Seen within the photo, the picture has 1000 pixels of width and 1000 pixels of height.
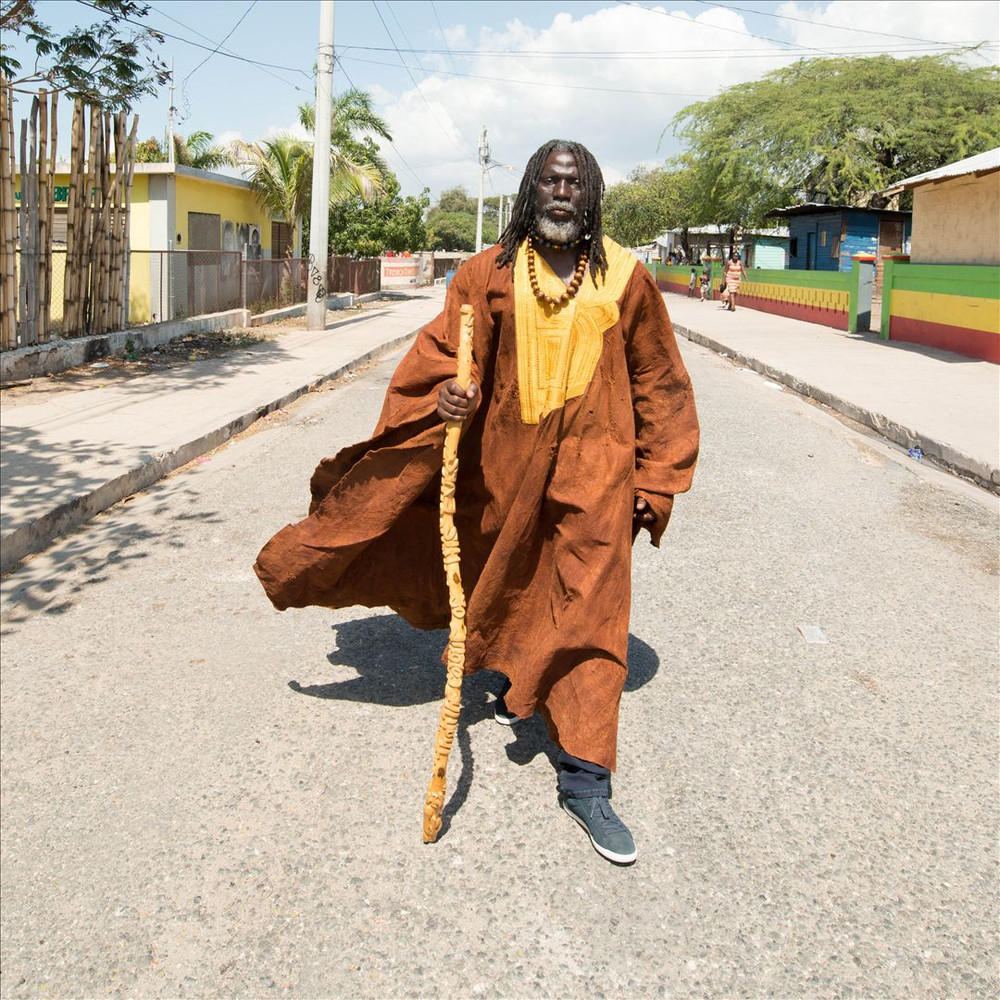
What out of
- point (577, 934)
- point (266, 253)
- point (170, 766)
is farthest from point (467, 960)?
point (266, 253)

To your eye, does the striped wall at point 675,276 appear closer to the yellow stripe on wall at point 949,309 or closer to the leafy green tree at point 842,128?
the leafy green tree at point 842,128

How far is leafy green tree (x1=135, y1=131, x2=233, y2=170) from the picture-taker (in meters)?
29.0

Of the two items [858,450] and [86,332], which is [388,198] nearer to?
[86,332]

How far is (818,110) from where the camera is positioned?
35.8m

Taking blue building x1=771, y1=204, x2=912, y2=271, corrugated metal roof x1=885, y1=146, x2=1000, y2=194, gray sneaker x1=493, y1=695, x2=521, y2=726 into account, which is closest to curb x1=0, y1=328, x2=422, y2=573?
gray sneaker x1=493, y1=695, x2=521, y2=726

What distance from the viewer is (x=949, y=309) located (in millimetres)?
16109

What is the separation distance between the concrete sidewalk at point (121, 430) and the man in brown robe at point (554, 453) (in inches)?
134

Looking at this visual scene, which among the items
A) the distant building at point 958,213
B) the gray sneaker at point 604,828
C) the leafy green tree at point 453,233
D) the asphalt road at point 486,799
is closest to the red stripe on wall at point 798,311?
the distant building at point 958,213

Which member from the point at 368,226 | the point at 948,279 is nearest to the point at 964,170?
the point at 948,279

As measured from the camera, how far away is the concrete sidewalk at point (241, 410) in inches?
272

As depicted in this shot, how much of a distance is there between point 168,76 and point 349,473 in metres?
11.4

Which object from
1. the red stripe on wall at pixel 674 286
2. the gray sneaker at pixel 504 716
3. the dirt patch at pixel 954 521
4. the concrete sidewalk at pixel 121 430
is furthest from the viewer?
the red stripe on wall at pixel 674 286

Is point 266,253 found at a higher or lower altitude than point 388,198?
lower

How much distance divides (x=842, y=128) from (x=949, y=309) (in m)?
22.5
